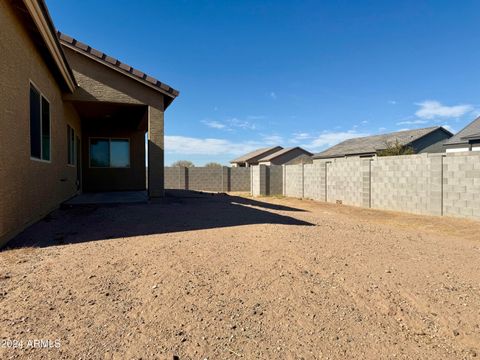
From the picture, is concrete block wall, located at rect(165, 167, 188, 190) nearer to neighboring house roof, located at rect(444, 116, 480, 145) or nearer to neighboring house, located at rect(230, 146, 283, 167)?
neighboring house roof, located at rect(444, 116, 480, 145)

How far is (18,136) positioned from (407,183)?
38.1ft

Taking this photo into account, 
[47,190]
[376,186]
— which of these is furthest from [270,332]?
[376,186]

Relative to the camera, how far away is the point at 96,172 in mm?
14836

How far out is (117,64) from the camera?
1073cm

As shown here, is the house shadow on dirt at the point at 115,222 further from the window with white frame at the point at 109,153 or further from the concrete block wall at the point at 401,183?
the window with white frame at the point at 109,153

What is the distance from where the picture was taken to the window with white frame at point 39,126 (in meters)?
6.63

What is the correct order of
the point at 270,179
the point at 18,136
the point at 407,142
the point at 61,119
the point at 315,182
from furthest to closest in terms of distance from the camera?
the point at 407,142 < the point at 270,179 < the point at 315,182 < the point at 61,119 < the point at 18,136

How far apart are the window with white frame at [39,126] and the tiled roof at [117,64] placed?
11.4 feet

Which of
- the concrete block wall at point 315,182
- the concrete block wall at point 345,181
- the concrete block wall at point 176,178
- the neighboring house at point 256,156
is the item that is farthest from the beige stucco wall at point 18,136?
the neighboring house at point 256,156

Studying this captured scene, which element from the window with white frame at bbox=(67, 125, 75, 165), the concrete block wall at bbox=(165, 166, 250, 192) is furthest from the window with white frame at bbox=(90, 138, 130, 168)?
the concrete block wall at bbox=(165, 166, 250, 192)

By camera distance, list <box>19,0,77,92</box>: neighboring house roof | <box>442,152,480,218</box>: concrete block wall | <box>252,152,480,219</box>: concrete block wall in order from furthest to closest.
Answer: <box>252,152,480,219</box>: concrete block wall < <box>442,152,480,218</box>: concrete block wall < <box>19,0,77,92</box>: neighboring house roof

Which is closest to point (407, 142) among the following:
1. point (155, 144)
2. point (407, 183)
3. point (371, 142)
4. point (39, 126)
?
point (371, 142)

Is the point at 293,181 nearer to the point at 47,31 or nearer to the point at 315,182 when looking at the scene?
the point at 315,182

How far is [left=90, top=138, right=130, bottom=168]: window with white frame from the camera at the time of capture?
15.0m
